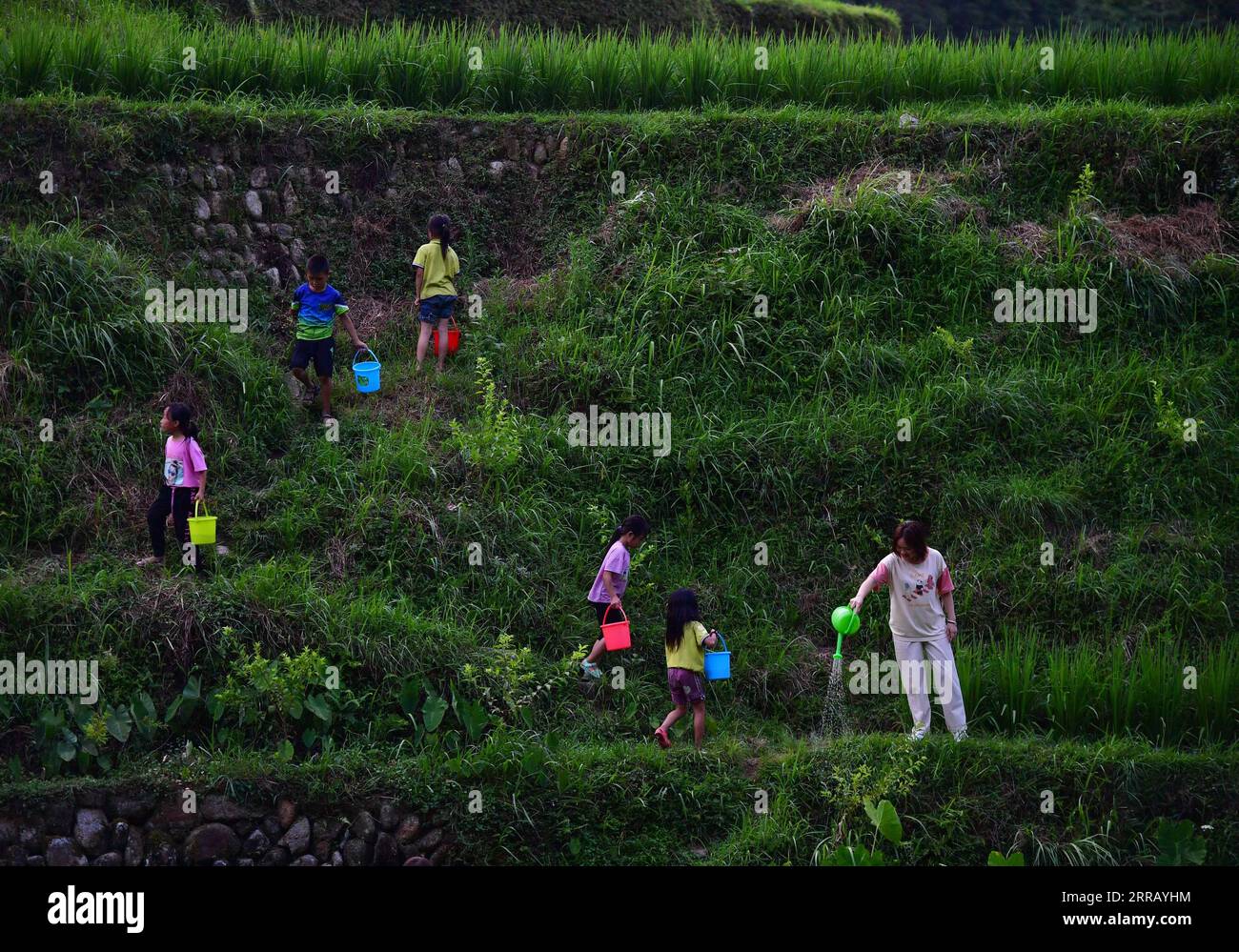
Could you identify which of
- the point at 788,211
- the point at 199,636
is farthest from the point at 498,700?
the point at 788,211

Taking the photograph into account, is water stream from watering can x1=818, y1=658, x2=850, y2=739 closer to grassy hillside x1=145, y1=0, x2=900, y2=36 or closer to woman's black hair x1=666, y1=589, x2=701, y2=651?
woman's black hair x1=666, y1=589, x2=701, y2=651

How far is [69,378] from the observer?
9.87 m

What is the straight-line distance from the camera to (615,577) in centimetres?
853

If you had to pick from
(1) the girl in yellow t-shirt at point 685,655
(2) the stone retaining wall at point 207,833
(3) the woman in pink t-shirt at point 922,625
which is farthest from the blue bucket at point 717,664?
(2) the stone retaining wall at point 207,833

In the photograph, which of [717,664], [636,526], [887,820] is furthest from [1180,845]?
[636,526]

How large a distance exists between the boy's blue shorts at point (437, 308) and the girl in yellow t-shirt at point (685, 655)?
3776 millimetres

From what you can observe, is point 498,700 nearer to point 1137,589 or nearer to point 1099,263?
point 1137,589

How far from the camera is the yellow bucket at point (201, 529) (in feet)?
27.7

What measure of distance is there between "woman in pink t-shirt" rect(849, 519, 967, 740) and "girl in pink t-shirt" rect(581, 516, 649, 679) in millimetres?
1456

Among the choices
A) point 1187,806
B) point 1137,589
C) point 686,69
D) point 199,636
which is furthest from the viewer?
point 686,69

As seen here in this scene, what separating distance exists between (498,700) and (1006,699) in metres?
3.35
